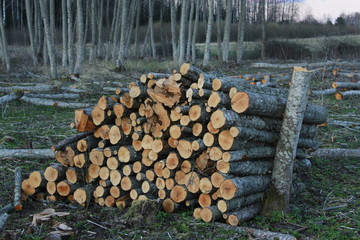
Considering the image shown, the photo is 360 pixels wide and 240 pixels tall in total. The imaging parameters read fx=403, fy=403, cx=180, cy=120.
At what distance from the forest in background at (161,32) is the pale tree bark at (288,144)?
42.7ft

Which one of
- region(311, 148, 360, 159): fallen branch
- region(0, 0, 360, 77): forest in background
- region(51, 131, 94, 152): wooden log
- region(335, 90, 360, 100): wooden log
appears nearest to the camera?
region(51, 131, 94, 152): wooden log

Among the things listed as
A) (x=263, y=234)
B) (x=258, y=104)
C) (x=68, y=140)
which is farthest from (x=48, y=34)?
(x=263, y=234)

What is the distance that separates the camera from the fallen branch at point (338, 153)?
694cm

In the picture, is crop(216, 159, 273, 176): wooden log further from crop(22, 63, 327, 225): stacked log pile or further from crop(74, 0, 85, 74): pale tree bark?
crop(74, 0, 85, 74): pale tree bark

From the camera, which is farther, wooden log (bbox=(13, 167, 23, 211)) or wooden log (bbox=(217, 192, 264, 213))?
wooden log (bbox=(13, 167, 23, 211))

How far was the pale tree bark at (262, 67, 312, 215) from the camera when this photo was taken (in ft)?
14.8

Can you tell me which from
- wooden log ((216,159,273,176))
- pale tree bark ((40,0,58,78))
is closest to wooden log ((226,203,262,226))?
wooden log ((216,159,273,176))

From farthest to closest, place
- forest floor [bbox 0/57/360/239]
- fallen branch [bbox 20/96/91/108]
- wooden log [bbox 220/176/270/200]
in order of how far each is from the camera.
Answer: fallen branch [bbox 20/96/91/108], wooden log [bbox 220/176/270/200], forest floor [bbox 0/57/360/239]

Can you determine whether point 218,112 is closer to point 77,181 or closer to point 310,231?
point 310,231

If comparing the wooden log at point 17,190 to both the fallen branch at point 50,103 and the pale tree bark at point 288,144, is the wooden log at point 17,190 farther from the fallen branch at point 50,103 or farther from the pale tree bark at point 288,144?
the fallen branch at point 50,103

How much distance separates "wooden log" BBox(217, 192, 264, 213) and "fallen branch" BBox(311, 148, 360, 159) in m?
2.71

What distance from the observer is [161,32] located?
29406 millimetres

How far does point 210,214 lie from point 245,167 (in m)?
0.66

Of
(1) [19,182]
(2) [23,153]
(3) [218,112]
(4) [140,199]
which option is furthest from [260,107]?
(2) [23,153]
